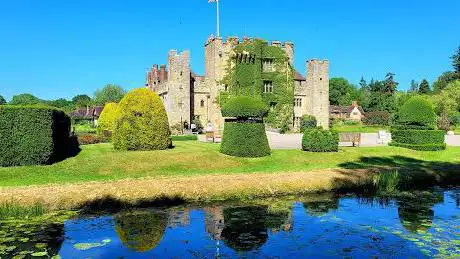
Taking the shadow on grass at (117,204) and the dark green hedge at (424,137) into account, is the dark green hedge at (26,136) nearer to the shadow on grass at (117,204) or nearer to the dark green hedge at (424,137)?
the shadow on grass at (117,204)

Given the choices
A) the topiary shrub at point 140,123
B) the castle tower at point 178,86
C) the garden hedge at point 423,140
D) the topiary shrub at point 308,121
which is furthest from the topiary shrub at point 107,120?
the garden hedge at point 423,140

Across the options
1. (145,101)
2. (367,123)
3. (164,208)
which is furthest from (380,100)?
(164,208)

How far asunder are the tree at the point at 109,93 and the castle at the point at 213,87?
254ft

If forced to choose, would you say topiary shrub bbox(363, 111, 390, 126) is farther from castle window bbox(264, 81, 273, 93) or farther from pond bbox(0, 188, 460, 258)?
pond bbox(0, 188, 460, 258)

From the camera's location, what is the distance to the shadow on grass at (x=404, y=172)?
58.8 ft

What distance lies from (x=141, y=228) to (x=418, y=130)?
889 inches

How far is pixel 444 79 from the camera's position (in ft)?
342

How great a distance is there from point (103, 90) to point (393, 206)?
412 ft

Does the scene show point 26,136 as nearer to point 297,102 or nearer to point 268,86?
point 268,86

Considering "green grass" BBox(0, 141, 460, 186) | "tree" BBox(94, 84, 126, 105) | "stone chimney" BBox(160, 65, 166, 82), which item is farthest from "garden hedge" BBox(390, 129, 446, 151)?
"tree" BBox(94, 84, 126, 105)

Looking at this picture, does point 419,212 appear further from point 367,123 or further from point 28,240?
point 367,123

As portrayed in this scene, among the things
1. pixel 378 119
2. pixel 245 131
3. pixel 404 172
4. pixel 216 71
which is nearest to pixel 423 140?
pixel 404 172

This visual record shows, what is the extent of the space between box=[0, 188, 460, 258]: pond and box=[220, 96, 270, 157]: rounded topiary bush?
24.9 feet

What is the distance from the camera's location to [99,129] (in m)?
34.8
